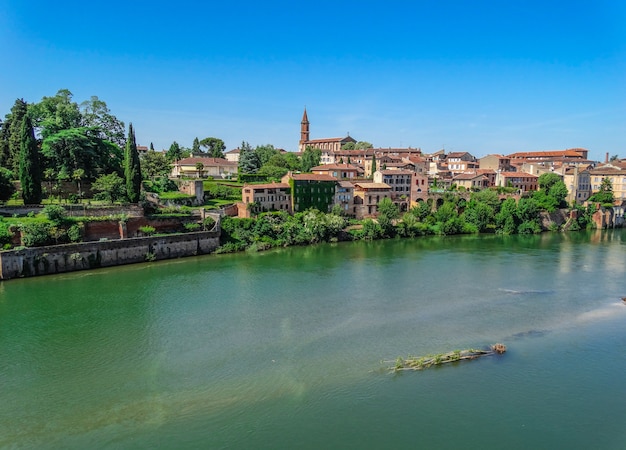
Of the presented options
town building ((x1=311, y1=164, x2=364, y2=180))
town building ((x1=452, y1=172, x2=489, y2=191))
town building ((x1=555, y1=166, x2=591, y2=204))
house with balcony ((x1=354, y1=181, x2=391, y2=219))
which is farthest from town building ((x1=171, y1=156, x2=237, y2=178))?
town building ((x1=555, y1=166, x2=591, y2=204))

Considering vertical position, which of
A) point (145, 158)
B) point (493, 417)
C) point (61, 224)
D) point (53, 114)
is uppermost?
point (53, 114)

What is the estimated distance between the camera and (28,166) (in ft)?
104

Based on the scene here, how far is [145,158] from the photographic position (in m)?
50.2

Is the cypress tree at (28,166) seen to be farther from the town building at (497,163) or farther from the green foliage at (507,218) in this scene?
the town building at (497,163)

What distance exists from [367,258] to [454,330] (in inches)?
593

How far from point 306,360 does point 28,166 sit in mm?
26184

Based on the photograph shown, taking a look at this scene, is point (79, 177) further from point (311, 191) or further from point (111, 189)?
point (311, 191)

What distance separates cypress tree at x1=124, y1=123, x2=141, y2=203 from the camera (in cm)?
3400

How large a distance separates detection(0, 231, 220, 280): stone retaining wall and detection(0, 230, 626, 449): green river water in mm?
1260

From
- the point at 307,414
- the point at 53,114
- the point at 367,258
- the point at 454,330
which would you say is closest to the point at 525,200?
the point at 367,258

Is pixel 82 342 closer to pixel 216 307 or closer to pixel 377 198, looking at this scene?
pixel 216 307

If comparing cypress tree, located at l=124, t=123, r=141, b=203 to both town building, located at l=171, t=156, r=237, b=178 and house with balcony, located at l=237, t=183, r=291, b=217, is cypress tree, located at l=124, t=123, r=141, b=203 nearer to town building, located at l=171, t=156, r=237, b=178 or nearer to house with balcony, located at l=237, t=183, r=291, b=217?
house with balcony, located at l=237, t=183, r=291, b=217

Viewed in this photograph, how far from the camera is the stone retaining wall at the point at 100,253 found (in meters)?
26.4

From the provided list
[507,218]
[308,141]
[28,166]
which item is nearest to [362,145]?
[308,141]
